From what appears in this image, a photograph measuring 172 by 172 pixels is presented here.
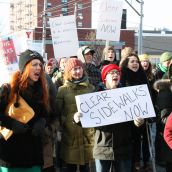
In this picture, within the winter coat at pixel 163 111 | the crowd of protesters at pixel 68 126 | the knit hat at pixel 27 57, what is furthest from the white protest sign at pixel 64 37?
the knit hat at pixel 27 57

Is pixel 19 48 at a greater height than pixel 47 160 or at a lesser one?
greater

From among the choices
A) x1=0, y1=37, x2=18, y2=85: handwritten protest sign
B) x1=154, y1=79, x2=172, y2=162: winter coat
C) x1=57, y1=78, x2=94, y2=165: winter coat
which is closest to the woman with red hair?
x1=57, y1=78, x2=94, y2=165: winter coat

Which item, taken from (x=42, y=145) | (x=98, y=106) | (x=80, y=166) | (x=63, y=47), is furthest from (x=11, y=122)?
(x=63, y=47)

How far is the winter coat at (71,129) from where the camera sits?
4.89 metres

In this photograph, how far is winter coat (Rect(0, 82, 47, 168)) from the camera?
13.1 feet

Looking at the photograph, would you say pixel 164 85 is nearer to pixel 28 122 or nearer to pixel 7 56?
pixel 28 122

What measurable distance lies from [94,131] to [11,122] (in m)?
1.30

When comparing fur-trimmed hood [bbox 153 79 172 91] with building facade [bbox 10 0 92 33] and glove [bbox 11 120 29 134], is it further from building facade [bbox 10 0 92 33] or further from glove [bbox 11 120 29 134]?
building facade [bbox 10 0 92 33]

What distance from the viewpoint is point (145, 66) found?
7.09m

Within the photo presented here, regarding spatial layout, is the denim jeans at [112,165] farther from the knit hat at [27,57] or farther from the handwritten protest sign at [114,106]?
the knit hat at [27,57]

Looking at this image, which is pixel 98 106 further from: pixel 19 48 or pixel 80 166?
pixel 19 48

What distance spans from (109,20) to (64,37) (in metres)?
1.36

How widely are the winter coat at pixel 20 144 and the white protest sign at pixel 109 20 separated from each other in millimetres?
5609

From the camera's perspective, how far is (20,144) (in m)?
4.01
